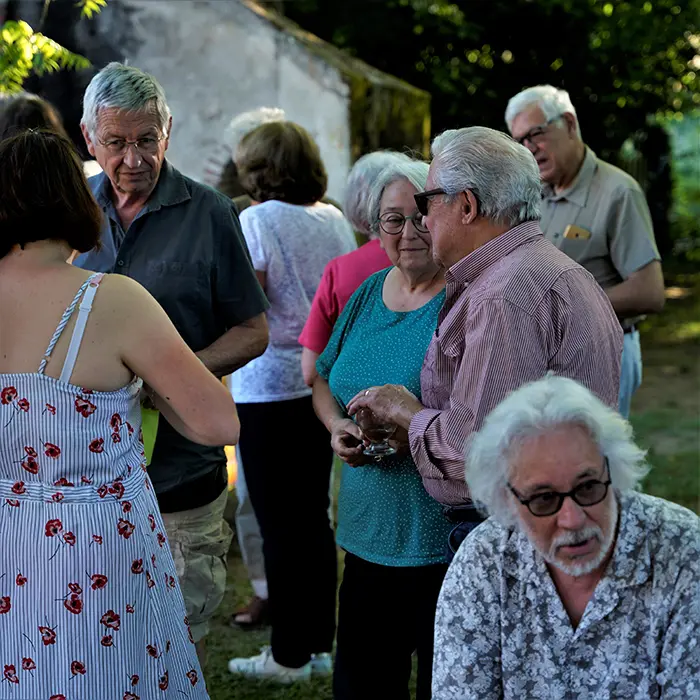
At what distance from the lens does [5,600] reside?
252 centimetres

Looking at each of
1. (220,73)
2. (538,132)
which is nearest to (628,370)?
(538,132)

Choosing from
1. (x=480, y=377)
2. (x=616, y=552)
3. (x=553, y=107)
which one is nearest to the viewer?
(x=616, y=552)

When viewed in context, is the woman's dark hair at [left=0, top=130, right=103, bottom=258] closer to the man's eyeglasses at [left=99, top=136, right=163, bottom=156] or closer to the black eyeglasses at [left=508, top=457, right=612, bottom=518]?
the man's eyeglasses at [left=99, top=136, right=163, bottom=156]

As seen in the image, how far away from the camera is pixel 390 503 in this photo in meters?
3.19

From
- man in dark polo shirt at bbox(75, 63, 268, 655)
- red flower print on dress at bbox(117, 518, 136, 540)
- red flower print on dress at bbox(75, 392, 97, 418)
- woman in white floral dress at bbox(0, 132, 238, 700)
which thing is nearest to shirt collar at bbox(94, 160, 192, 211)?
man in dark polo shirt at bbox(75, 63, 268, 655)

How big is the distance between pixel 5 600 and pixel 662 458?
658cm

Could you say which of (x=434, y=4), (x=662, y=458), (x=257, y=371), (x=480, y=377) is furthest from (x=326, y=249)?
(x=434, y=4)

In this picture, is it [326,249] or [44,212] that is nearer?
[44,212]

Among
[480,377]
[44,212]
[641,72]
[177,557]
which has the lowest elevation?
[177,557]

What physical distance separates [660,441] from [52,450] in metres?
7.20

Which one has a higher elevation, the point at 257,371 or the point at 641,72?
the point at 641,72

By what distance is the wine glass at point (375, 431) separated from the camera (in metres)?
3.06

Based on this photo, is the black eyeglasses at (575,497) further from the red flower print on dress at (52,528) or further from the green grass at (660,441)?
the green grass at (660,441)

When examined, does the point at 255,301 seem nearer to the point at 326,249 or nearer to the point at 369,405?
the point at 369,405
